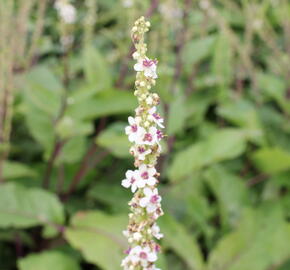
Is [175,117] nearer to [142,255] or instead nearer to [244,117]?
[244,117]

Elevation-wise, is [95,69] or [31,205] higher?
[95,69]

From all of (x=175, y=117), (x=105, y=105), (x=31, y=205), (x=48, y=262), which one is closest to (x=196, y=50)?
(x=175, y=117)

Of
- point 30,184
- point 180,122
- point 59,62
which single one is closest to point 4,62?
point 30,184

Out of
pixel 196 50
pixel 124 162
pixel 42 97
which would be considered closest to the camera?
pixel 42 97

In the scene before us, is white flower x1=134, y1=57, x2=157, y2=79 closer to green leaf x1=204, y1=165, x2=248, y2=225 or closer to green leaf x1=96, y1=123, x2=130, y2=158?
green leaf x1=96, y1=123, x2=130, y2=158

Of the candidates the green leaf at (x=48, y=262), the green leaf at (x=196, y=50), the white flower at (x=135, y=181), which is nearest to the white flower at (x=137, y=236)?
the white flower at (x=135, y=181)

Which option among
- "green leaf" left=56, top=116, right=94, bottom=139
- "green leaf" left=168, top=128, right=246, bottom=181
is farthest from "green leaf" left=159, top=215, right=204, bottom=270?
"green leaf" left=56, top=116, right=94, bottom=139

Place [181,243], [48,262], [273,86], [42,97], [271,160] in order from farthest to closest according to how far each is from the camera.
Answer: [273,86] < [271,160] < [42,97] < [181,243] < [48,262]

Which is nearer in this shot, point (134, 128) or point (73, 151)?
point (134, 128)
